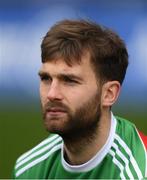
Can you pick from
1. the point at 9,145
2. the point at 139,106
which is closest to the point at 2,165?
the point at 9,145

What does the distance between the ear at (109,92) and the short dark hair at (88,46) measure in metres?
0.02

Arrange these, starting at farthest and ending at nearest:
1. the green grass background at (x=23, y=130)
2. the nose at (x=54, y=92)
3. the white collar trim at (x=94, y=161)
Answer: the green grass background at (x=23, y=130) → the white collar trim at (x=94, y=161) → the nose at (x=54, y=92)

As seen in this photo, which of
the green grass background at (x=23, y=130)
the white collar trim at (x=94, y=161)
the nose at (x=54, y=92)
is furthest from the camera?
the green grass background at (x=23, y=130)

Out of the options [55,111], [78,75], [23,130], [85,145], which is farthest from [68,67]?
[23,130]

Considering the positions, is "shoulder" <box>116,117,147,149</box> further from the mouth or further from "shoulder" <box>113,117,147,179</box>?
the mouth

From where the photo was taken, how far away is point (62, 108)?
5.60 feet

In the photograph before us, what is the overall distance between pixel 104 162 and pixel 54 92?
12.7 inches

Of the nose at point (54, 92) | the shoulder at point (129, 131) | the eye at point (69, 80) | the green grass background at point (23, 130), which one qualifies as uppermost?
the eye at point (69, 80)

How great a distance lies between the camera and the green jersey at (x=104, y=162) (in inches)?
68.5

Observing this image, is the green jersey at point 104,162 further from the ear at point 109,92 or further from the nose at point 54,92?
the nose at point 54,92

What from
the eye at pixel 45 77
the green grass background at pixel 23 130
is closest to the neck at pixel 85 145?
the eye at pixel 45 77

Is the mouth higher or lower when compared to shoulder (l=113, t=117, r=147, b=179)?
higher

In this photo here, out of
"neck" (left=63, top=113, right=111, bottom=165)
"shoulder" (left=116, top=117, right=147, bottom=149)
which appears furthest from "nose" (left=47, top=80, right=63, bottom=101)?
"shoulder" (left=116, top=117, right=147, bottom=149)

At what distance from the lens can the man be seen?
1724 millimetres
